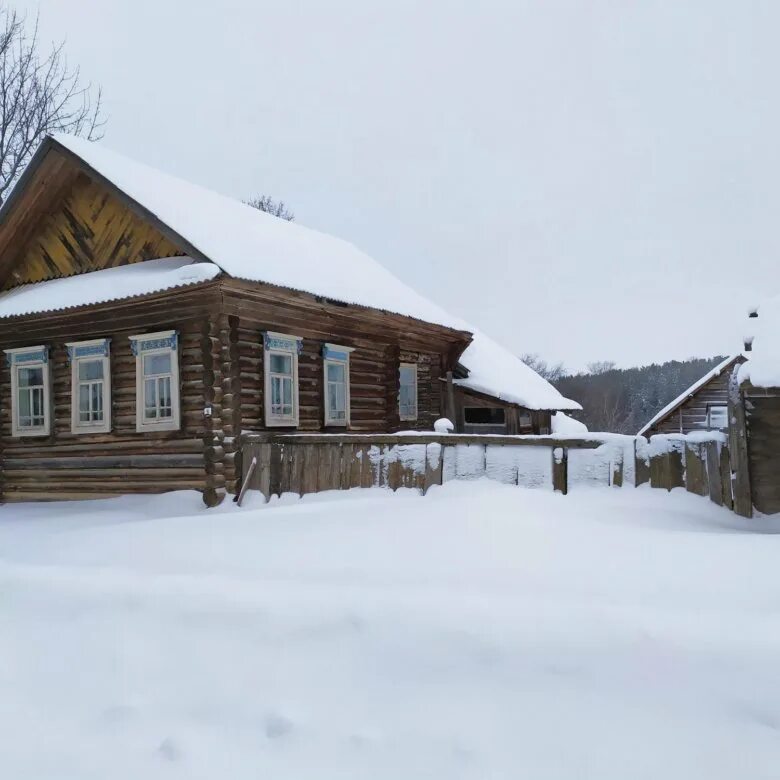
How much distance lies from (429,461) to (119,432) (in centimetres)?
678

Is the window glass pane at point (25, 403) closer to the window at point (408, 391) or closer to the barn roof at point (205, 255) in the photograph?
the barn roof at point (205, 255)

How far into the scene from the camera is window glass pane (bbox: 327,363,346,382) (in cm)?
1438

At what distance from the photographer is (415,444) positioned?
8.69m

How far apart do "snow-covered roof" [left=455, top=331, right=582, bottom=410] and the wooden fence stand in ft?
36.1

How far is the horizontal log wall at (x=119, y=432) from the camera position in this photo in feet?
38.7

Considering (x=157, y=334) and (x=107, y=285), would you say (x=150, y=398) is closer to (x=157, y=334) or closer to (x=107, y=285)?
(x=157, y=334)

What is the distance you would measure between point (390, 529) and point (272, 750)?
314 cm

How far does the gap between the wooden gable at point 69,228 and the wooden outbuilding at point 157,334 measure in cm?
3

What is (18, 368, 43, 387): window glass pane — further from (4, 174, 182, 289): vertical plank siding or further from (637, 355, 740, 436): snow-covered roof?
(637, 355, 740, 436): snow-covered roof

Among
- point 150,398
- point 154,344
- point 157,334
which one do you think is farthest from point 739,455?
point 150,398

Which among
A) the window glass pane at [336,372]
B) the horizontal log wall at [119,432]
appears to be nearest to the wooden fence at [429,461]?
the horizontal log wall at [119,432]

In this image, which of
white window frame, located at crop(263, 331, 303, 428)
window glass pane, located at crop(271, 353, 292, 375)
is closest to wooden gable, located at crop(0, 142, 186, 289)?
white window frame, located at crop(263, 331, 303, 428)

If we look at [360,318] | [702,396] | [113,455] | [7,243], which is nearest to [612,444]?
[360,318]

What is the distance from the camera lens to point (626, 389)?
69.2 metres
